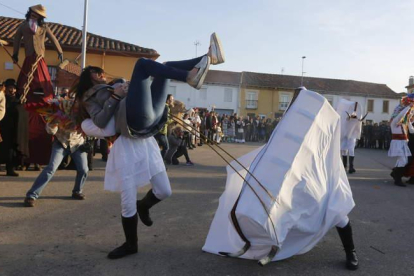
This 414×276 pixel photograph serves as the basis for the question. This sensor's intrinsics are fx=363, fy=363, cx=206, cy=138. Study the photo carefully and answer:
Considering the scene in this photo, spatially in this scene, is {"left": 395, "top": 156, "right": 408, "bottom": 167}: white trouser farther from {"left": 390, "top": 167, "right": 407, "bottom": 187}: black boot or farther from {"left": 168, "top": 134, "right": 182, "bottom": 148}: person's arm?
{"left": 168, "top": 134, "right": 182, "bottom": 148}: person's arm

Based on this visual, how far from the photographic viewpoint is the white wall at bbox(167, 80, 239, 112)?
149ft

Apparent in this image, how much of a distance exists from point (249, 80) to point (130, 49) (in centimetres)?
2950

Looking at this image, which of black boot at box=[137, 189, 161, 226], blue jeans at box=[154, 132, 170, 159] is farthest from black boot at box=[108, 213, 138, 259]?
blue jeans at box=[154, 132, 170, 159]

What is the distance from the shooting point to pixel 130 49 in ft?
69.2

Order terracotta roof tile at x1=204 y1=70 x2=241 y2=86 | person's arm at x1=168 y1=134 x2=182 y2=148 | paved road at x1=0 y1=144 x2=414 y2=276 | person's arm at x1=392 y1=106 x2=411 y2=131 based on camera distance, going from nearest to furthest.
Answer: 1. paved road at x1=0 y1=144 x2=414 y2=276
2. person's arm at x1=392 y1=106 x2=411 y2=131
3. person's arm at x1=168 y1=134 x2=182 y2=148
4. terracotta roof tile at x1=204 y1=70 x2=241 y2=86

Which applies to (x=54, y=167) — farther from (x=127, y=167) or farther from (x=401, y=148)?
(x=401, y=148)

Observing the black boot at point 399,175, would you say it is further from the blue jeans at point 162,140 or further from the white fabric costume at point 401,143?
the blue jeans at point 162,140

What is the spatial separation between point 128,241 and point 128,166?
759mm

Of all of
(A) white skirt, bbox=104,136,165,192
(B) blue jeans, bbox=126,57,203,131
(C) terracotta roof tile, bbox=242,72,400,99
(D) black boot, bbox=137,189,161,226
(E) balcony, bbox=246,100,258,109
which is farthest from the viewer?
(C) terracotta roof tile, bbox=242,72,400,99

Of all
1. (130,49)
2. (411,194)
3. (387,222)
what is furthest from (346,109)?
(130,49)

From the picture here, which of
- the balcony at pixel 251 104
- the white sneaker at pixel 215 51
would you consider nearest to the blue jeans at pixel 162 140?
the white sneaker at pixel 215 51

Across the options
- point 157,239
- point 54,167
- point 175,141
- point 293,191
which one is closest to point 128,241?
point 157,239

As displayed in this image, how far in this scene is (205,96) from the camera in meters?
46.2

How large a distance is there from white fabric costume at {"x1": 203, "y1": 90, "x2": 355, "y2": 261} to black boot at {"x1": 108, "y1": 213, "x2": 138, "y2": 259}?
0.77 metres
